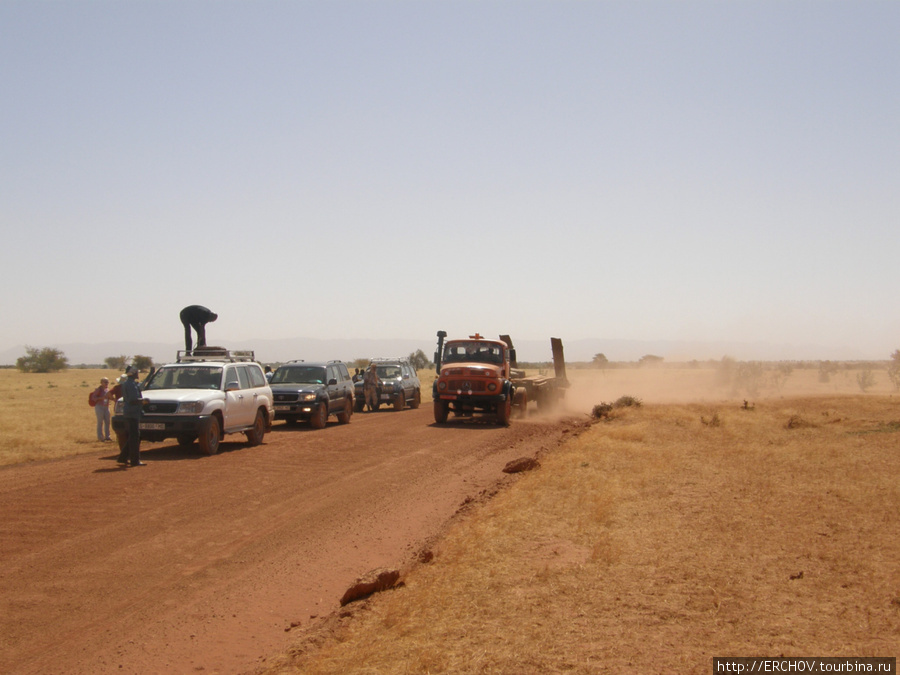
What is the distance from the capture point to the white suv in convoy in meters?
16.0

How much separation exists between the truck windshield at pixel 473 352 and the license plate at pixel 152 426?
11.3 m

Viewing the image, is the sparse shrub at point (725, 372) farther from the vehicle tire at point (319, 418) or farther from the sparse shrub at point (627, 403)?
the vehicle tire at point (319, 418)

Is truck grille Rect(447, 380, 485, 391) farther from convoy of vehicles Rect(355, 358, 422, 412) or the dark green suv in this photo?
convoy of vehicles Rect(355, 358, 422, 412)

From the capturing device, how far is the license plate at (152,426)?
15844 mm

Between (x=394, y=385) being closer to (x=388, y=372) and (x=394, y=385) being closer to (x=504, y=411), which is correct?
(x=388, y=372)

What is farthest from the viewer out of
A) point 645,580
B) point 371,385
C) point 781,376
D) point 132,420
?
point 781,376

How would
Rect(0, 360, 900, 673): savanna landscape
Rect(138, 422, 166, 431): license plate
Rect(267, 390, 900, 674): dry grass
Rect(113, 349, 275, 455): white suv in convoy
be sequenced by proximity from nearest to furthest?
Rect(267, 390, 900, 674): dry grass → Rect(0, 360, 900, 673): savanna landscape → Rect(138, 422, 166, 431): license plate → Rect(113, 349, 275, 455): white suv in convoy

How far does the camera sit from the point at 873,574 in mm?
6641

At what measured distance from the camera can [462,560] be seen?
24.9 feet

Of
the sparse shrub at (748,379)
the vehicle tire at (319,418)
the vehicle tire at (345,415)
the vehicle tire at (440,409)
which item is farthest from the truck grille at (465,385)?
the sparse shrub at (748,379)

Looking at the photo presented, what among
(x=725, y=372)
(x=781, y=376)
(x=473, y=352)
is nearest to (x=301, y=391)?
(x=473, y=352)

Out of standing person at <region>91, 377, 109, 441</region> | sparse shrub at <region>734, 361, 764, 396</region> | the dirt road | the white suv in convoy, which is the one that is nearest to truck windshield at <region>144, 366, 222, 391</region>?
the white suv in convoy

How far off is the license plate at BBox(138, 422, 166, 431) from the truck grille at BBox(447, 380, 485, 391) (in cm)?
1007

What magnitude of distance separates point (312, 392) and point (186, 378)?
18.8 ft
